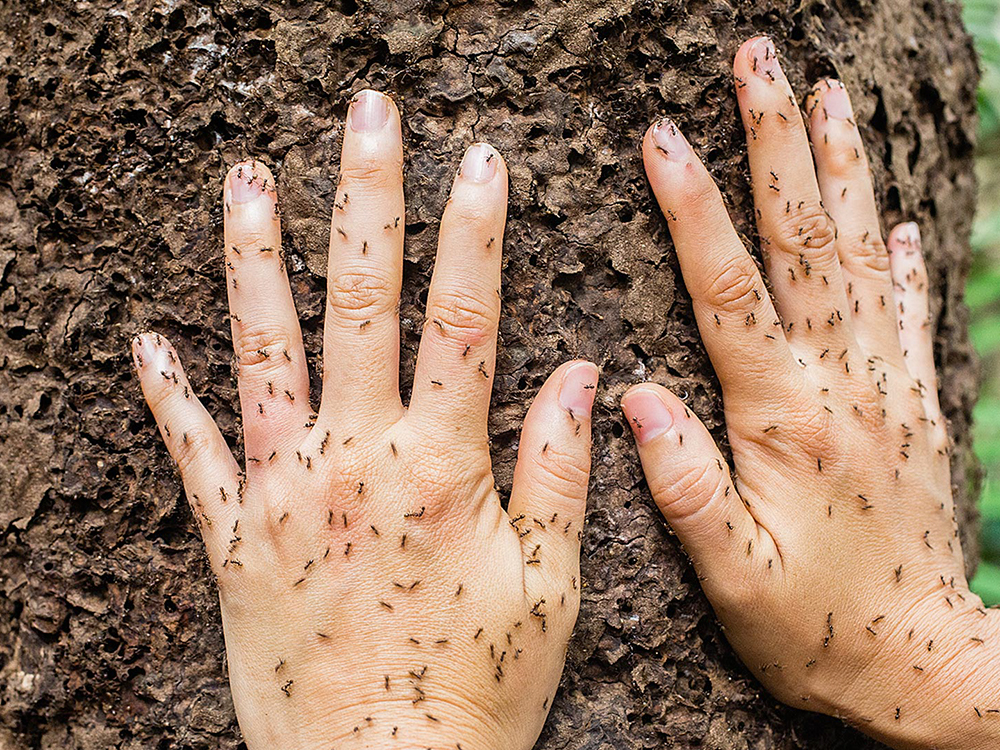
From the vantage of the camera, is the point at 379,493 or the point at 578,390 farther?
the point at 578,390

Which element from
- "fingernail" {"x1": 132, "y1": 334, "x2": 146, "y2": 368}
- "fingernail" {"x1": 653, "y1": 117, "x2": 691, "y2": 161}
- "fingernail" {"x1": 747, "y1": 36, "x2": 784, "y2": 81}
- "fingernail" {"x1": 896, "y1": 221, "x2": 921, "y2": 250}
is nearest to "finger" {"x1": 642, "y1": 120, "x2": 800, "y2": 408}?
"fingernail" {"x1": 653, "y1": 117, "x2": 691, "y2": 161}

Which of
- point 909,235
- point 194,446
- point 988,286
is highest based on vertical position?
point 909,235

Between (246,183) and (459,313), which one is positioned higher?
(246,183)

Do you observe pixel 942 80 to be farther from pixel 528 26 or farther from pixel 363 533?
pixel 363 533

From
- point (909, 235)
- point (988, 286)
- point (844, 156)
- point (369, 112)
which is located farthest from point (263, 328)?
point (988, 286)

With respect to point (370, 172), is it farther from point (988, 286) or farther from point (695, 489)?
point (988, 286)

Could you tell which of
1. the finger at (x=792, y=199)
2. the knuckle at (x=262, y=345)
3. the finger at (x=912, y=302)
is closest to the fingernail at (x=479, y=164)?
the knuckle at (x=262, y=345)

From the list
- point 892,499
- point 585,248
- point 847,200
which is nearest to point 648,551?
point 892,499
